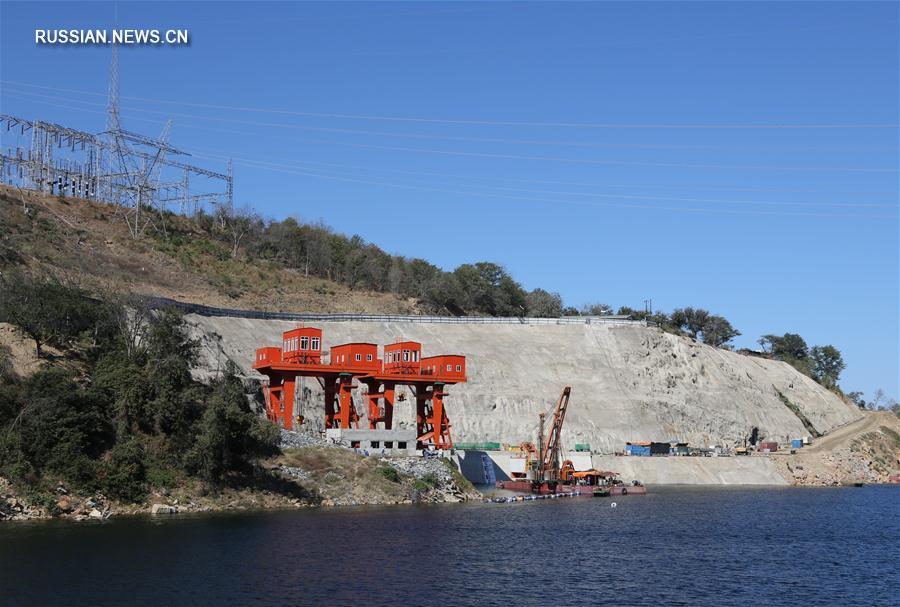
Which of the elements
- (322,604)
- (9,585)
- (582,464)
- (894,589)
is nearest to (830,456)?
(582,464)

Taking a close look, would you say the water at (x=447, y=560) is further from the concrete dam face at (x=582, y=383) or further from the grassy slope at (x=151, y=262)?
the grassy slope at (x=151, y=262)

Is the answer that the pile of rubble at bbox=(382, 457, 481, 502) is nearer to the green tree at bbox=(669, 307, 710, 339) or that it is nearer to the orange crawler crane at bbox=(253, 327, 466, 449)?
the orange crawler crane at bbox=(253, 327, 466, 449)

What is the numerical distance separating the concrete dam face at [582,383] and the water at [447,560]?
48.1 meters

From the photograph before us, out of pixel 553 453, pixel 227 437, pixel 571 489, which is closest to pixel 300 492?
pixel 227 437

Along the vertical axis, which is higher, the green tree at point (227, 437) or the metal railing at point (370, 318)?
the metal railing at point (370, 318)

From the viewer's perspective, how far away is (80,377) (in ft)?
266

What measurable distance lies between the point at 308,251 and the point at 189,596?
480 ft

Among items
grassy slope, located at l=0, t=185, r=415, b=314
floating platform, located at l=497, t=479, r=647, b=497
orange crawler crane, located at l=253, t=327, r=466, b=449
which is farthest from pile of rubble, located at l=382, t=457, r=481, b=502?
grassy slope, located at l=0, t=185, r=415, b=314

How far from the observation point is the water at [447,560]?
47.5 meters

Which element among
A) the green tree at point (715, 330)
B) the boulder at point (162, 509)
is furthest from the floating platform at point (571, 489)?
the green tree at point (715, 330)

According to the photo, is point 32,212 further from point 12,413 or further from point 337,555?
point 337,555

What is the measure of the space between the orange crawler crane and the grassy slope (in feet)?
97.2

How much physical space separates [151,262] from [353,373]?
67128 millimetres

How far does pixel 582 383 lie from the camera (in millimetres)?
141750
